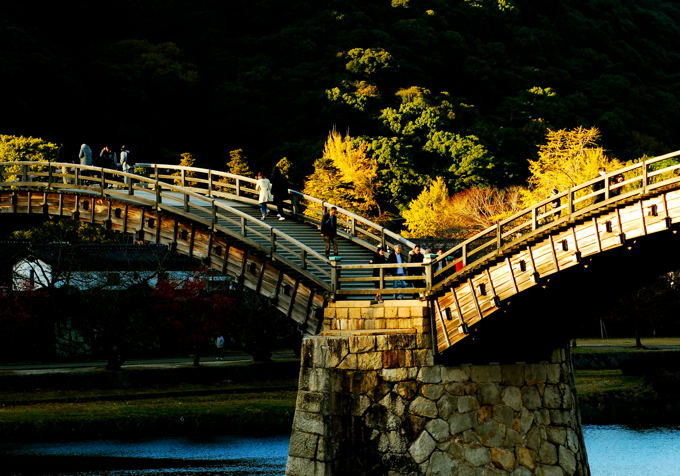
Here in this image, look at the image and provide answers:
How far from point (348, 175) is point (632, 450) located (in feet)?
161

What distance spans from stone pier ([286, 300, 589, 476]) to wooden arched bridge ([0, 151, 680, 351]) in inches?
42.2

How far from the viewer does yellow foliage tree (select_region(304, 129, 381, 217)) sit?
76.7 m

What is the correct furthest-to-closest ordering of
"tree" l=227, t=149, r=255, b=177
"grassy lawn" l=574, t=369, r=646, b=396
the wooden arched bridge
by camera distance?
"tree" l=227, t=149, r=255, b=177, "grassy lawn" l=574, t=369, r=646, b=396, the wooden arched bridge

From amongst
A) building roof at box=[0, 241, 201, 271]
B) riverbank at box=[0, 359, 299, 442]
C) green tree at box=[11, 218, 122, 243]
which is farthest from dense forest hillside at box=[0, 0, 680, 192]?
riverbank at box=[0, 359, 299, 442]

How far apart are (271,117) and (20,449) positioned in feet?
191

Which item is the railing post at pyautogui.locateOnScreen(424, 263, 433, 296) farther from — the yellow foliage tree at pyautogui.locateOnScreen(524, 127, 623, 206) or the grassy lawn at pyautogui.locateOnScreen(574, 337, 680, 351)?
the yellow foliage tree at pyautogui.locateOnScreen(524, 127, 623, 206)

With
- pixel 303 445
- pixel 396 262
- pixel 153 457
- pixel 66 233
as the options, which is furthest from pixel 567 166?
pixel 303 445

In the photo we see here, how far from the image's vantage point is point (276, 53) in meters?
97.4

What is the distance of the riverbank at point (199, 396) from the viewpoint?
38.0 metres

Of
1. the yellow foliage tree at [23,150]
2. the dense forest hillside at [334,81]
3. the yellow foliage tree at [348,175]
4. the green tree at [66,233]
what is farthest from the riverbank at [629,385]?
the dense forest hillside at [334,81]

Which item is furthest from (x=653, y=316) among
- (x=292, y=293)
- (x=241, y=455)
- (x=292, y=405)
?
(x=292, y=293)

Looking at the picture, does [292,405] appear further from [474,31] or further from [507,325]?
[474,31]

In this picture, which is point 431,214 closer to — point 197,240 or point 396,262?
point 197,240

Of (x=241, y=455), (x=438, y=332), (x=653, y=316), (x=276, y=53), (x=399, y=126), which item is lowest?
(x=241, y=455)
